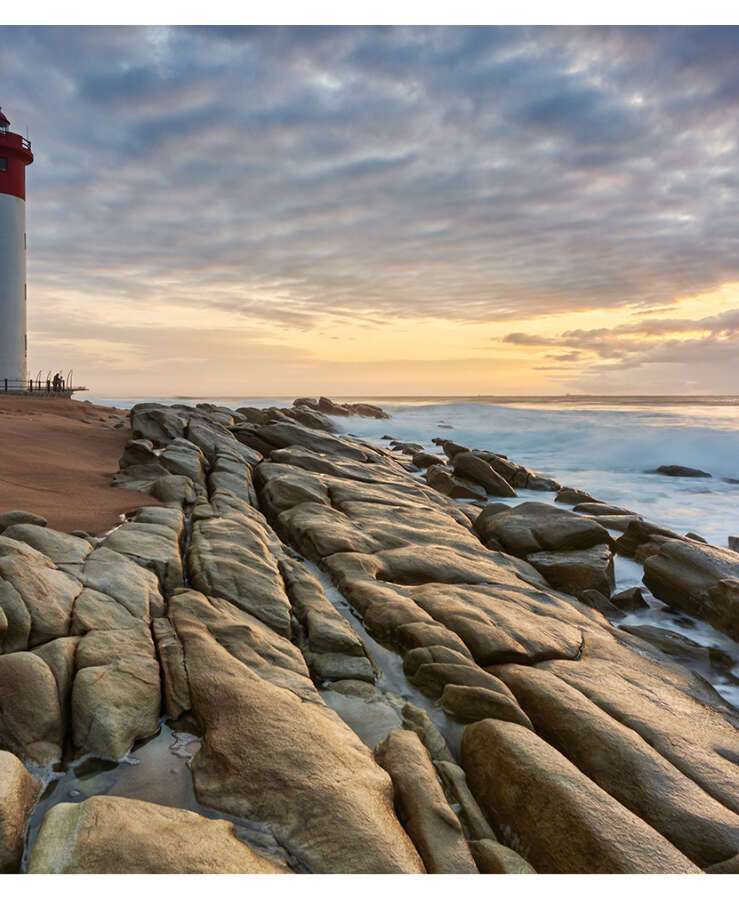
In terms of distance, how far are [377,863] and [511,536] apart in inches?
247

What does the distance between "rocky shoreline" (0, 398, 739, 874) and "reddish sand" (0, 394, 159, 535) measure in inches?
25.6

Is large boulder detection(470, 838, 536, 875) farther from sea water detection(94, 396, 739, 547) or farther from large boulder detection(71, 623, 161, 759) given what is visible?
sea water detection(94, 396, 739, 547)

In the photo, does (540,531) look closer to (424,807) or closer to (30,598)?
(424,807)

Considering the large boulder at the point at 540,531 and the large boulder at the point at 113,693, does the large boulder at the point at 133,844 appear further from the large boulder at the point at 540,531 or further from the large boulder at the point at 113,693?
the large boulder at the point at 540,531

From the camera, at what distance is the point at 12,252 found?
23.5 m

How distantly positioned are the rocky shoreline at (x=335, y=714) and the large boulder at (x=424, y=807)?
1 cm

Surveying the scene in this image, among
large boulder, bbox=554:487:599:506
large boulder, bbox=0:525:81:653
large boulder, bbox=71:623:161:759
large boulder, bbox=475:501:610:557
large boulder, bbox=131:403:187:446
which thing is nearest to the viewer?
large boulder, bbox=71:623:161:759

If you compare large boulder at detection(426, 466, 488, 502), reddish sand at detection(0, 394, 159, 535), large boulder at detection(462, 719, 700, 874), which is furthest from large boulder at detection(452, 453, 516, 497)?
large boulder at detection(462, 719, 700, 874)

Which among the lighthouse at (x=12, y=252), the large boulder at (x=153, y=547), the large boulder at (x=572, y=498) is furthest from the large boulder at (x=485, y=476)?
the lighthouse at (x=12, y=252)

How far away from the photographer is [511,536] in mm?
8266

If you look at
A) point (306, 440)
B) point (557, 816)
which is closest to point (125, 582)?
point (557, 816)

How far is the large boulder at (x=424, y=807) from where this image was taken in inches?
98.3

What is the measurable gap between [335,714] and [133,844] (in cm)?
143

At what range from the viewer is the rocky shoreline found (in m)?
2.50
